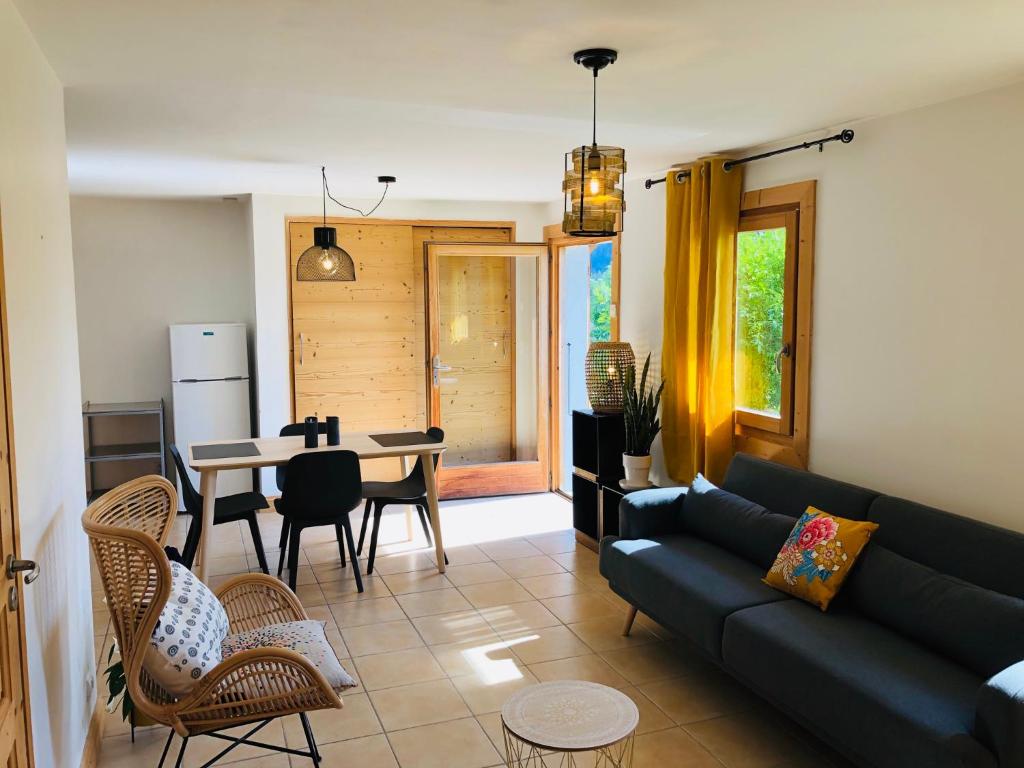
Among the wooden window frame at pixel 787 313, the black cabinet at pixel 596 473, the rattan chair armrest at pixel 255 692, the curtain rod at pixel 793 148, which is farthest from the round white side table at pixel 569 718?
the curtain rod at pixel 793 148

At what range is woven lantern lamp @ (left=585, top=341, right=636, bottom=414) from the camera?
17.2 feet

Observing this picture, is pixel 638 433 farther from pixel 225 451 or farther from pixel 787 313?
pixel 225 451

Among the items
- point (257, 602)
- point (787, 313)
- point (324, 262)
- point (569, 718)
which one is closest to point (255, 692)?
point (257, 602)

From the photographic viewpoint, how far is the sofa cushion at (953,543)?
2836 millimetres

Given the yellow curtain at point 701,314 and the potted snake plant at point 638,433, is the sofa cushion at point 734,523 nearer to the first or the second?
the yellow curtain at point 701,314

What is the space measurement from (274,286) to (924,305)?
4.50m

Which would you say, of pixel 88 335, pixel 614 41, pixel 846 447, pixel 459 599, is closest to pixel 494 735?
pixel 459 599

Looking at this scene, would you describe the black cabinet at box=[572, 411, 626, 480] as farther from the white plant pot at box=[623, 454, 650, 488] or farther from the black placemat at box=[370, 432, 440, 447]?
the black placemat at box=[370, 432, 440, 447]

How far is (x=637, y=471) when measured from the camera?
16.4ft

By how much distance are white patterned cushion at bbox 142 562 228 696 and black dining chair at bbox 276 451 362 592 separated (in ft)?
5.39

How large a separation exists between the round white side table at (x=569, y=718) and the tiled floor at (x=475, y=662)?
58 centimetres

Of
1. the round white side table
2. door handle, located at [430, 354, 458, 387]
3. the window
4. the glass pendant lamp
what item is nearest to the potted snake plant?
the window

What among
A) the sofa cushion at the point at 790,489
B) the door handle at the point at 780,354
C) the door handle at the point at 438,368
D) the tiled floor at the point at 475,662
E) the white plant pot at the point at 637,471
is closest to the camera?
the tiled floor at the point at 475,662

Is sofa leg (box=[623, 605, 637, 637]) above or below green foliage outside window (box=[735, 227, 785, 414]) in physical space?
below
